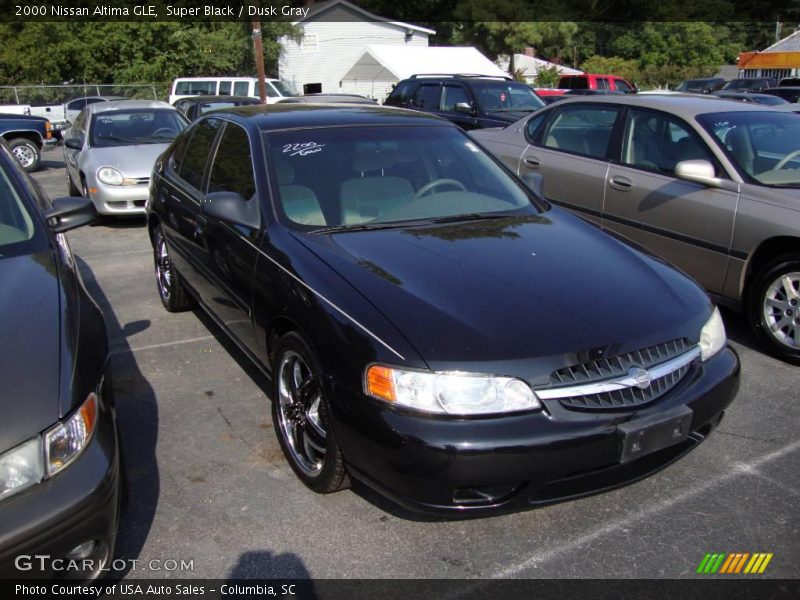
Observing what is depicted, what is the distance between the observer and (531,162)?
6605 millimetres

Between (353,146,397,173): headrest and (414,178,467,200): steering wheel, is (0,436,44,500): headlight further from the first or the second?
(414,178,467,200): steering wheel

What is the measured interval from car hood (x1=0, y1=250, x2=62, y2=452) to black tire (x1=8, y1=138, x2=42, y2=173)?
45.2 feet

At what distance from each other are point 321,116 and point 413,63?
84.4 ft

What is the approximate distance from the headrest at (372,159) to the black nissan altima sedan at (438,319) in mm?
12

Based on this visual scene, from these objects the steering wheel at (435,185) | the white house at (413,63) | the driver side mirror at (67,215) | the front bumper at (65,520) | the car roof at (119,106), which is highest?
the white house at (413,63)

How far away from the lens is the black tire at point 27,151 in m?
14.9

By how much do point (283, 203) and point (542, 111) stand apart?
4069 mm

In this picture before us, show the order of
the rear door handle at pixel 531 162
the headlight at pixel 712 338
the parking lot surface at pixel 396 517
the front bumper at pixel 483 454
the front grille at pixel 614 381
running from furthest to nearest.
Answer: the rear door handle at pixel 531 162
the headlight at pixel 712 338
the parking lot surface at pixel 396 517
the front grille at pixel 614 381
the front bumper at pixel 483 454

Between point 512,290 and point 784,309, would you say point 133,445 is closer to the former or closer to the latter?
point 512,290

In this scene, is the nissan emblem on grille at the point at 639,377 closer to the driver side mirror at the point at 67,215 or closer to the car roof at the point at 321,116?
the car roof at the point at 321,116

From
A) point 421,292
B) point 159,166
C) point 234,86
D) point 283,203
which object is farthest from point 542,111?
point 234,86

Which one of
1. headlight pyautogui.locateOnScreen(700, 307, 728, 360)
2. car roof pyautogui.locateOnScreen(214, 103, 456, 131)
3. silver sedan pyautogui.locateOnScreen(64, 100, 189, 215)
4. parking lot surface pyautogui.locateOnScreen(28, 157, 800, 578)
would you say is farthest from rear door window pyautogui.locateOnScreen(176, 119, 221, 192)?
silver sedan pyautogui.locateOnScreen(64, 100, 189, 215)

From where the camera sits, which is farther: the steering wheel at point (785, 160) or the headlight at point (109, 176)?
the headlight at point (109, 176)

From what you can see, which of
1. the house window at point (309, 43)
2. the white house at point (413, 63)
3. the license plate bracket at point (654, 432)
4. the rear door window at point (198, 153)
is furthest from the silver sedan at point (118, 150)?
the house window at point (309, 43)
